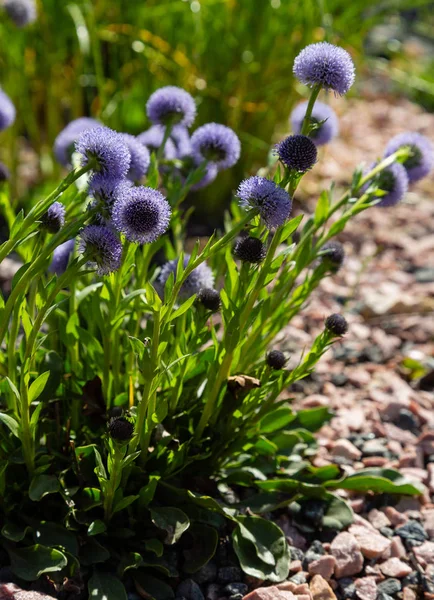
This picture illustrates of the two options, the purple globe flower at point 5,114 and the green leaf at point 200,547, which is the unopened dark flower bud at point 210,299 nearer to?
the green leaf at point 200,547

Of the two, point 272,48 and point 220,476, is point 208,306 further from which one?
point 272,48

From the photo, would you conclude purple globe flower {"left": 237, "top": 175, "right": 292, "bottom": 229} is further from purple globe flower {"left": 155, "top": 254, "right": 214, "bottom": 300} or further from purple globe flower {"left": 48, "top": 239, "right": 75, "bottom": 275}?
purple globe flower {"left": 48, "top": 239, "right": 75, "bottom": 275}

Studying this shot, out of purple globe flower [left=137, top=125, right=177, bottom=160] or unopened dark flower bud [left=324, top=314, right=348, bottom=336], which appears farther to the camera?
purple globe flower [left=137, top=125, right=177, bottom=160]

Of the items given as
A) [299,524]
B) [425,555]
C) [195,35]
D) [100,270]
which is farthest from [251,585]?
[195,35]

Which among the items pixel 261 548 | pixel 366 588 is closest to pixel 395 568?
pixel 366 588

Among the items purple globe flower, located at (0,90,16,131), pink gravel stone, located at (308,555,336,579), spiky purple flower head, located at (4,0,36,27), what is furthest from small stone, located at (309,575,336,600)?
spiky purple flower head, located at (4,0,36,27)

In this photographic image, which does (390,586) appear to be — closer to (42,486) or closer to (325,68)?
(42,486)
